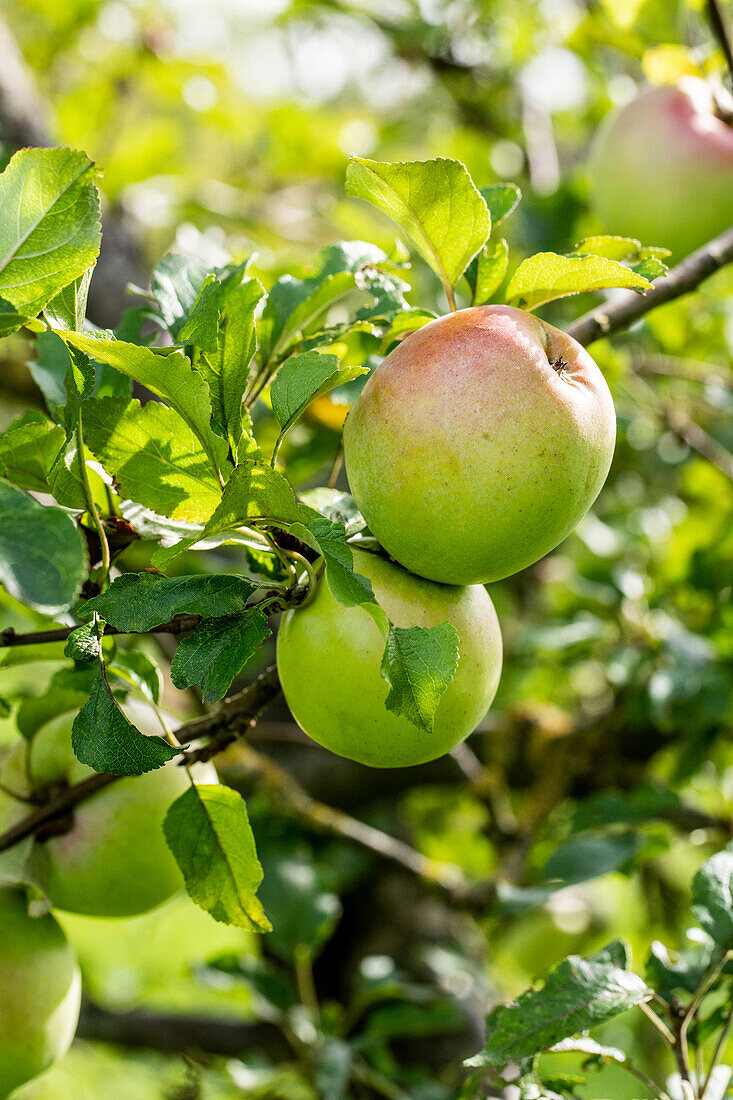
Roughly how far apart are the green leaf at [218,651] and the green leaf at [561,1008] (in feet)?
0.89

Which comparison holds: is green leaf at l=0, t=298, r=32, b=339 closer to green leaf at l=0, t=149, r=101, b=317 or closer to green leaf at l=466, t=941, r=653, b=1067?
green leaf at l=0, t=149, r=101, b=317

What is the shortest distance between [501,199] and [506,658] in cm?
110

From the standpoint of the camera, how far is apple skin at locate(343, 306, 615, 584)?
0.47 meters

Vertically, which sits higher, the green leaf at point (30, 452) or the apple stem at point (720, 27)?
the green leaf at point (30, 452)

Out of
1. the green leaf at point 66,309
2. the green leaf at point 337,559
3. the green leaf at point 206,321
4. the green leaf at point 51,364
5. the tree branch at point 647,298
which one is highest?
the green leaf at point 66,309

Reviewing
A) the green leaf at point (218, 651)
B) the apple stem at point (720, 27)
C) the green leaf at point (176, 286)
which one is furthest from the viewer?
the apple stem at point (720, 27)

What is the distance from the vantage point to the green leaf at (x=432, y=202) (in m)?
0.50

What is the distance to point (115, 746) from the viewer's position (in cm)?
47

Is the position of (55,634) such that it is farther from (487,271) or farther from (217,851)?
(487,271)

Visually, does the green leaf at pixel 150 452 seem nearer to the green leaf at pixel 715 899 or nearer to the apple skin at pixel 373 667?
the apple skin at pixel 373 667

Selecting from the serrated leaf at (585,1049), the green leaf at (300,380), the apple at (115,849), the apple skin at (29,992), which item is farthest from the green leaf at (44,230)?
the serrated leaf at (585,1049)

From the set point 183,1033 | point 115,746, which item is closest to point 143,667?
point 115,746

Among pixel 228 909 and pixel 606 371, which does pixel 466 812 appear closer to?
pixel 606 371

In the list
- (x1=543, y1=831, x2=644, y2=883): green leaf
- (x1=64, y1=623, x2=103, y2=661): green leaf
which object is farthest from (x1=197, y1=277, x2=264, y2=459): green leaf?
(x1=543, y1=831, x2=644, y2=883): green leaf
